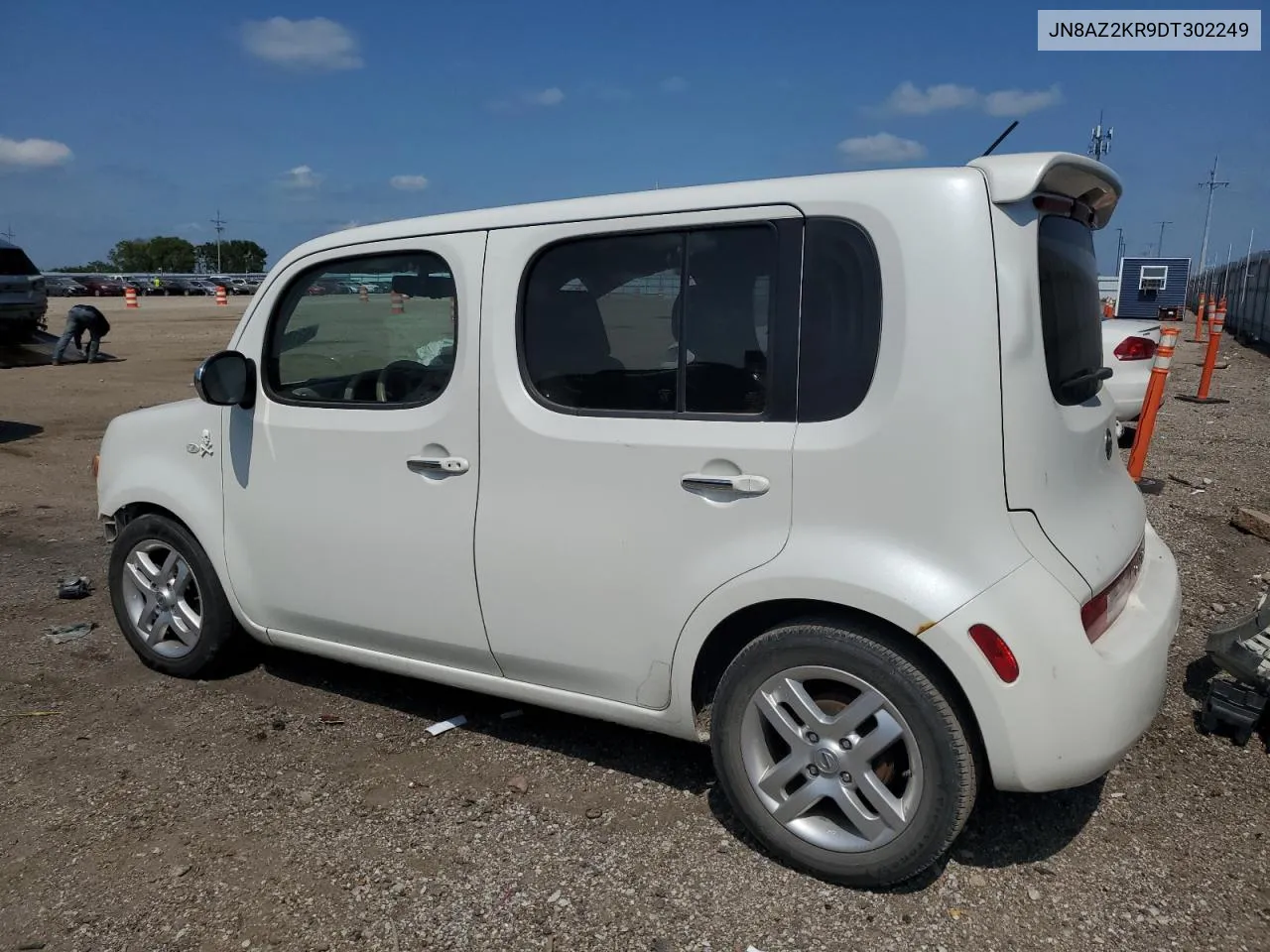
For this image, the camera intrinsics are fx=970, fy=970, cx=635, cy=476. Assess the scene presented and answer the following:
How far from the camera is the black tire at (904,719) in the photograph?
8.44 feet

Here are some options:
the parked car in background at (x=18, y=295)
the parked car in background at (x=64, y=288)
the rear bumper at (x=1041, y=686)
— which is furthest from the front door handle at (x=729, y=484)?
the parked car in background at (x=64, y=288)

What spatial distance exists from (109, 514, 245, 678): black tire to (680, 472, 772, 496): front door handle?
2.32 metres

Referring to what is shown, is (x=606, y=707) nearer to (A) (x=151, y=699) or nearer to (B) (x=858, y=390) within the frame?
(B) (x=858, y=390)

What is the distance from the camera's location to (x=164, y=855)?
9.88 ft

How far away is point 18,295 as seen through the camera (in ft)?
58.6

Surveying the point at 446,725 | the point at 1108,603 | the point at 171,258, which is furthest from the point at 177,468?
the point at 171,258

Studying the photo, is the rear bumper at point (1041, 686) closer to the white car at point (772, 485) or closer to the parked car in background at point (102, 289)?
the white car at point (772, 485)

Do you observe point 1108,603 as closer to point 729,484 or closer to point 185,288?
point 729,484

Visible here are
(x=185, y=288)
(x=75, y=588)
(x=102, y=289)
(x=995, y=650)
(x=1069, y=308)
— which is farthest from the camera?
(x=185, y=288)

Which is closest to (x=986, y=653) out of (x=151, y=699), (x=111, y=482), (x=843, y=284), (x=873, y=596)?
(x=873, y=596)

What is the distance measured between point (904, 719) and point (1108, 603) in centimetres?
71

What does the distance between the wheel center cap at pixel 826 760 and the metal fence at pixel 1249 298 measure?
85.6ft

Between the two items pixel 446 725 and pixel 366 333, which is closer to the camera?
pixel 366 333

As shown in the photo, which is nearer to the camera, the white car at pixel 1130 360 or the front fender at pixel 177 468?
the front fender at pixel 177 468
